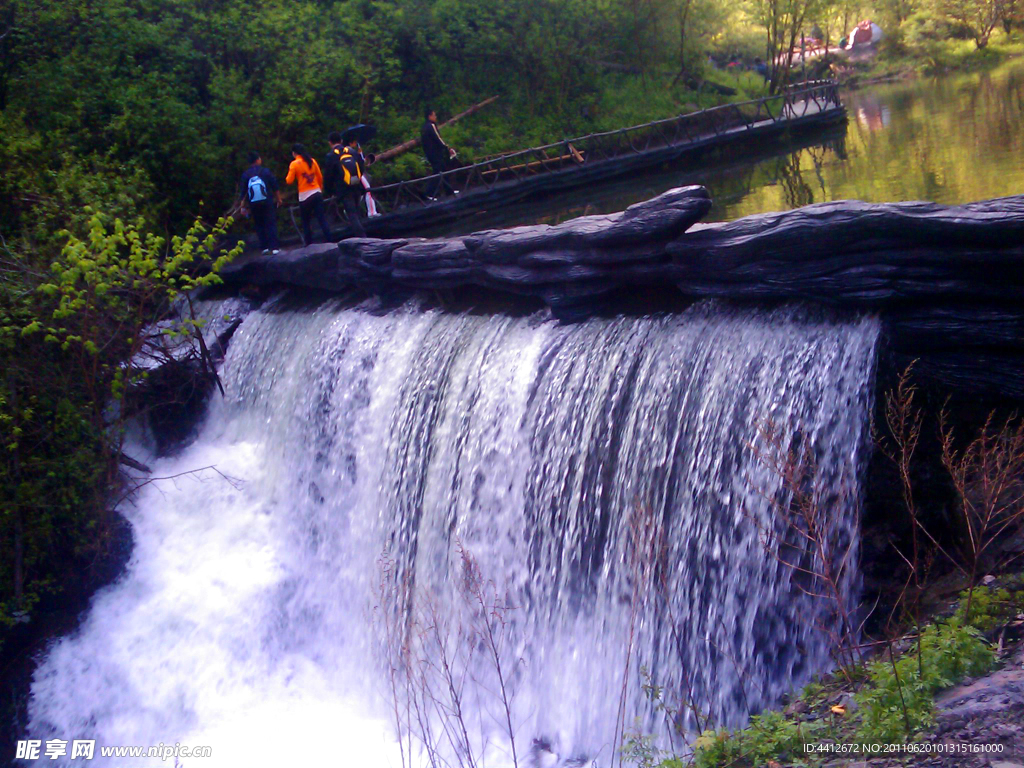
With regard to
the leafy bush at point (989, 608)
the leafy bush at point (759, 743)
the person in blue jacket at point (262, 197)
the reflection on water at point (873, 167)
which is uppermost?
the person in blue jacket at point (262, 197)

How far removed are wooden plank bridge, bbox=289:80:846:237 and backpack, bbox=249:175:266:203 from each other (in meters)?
2.53

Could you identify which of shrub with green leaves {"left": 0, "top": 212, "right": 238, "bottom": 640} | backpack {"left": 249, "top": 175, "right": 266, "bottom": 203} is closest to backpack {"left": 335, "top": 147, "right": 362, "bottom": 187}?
backpack {"left": 249, "top": 175, "right": 266, "bottom": 203}

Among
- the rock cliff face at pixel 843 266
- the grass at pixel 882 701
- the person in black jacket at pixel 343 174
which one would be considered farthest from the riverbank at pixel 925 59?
the grass at pixel 882 701

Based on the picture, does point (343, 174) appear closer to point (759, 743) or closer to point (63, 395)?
point (63, 395)

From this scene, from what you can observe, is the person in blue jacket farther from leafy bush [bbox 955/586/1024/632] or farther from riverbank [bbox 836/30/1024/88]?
riverbank [bbox 836/30/1024/88]

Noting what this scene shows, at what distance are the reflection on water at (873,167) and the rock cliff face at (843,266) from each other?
4.41 meters

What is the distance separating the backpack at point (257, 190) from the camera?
1198 centimetres

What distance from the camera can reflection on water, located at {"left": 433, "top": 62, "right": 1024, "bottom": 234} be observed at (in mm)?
10508

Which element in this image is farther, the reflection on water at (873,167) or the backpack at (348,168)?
the backpack at (348,168)

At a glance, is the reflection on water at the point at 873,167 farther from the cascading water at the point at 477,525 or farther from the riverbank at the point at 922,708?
the riverbank at the point at 922,708

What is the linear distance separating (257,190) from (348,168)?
1315mm

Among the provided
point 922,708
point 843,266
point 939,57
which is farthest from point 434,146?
point 939,57

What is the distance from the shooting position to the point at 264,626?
855 cm

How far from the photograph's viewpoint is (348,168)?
40.6ft
